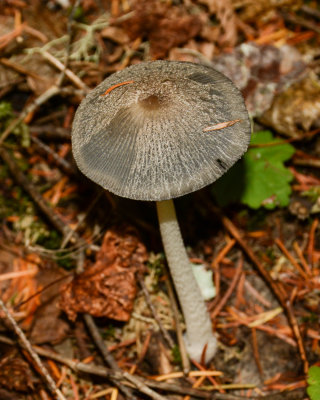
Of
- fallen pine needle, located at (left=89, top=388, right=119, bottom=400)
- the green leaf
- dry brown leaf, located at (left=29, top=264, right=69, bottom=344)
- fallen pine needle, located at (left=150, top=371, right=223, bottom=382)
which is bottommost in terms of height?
fallen pine needle, located at (left=150, top=371, right=223, bottom=382)

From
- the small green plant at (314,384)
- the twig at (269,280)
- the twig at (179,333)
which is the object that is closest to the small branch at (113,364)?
the twig at (179,333)

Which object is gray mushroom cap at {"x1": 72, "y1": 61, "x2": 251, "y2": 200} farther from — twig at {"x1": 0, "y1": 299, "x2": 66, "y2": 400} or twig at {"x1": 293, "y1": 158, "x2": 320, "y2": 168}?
twig at {"x1": 293, "y1": 158, "x2": 320, "y2": 168}

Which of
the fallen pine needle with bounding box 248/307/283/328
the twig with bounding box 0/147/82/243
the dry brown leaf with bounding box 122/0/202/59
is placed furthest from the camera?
the dry brown leaf with bounding box 122/0/202/59

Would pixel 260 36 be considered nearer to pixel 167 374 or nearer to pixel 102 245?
pixel 102 245

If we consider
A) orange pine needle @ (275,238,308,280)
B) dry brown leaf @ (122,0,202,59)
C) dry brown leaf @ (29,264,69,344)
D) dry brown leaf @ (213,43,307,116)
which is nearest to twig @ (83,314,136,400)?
dry brown leaf @ (29,264,69,344)

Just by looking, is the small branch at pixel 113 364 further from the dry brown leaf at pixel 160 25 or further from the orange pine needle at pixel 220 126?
the dry brown leaf at pixel 160 25

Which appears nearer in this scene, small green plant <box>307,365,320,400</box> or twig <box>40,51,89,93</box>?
small green plant <box>307,365,320,400</box>
